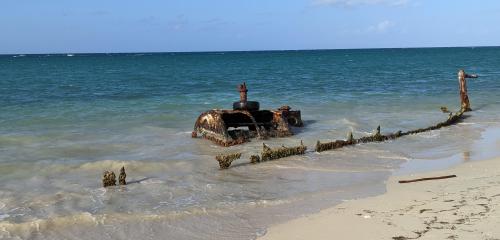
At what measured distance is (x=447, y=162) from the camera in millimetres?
10859

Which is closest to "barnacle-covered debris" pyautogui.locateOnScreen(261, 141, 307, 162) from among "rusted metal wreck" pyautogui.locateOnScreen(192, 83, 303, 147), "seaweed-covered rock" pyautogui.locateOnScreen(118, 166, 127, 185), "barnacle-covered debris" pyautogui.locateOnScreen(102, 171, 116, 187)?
"rusted metal wreck" pyautogui.locateOnScreen(192, 83, 303, 147)

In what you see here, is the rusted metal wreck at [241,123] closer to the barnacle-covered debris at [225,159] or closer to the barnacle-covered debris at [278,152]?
the barnacle-covered debris at [278,152]

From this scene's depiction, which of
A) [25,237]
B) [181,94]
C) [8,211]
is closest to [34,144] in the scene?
[8,211]

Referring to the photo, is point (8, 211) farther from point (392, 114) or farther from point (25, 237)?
point (392, 114)

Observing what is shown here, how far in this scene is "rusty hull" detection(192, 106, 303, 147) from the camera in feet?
45.4

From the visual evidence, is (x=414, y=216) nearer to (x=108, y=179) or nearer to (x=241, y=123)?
(x=108, y=179)

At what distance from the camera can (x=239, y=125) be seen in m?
14.5

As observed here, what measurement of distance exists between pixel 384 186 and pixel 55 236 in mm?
4892

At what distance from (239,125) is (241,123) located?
0.12 m

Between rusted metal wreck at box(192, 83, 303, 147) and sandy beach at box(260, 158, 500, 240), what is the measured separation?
5830mm

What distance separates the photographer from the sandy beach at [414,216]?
19.9 feet

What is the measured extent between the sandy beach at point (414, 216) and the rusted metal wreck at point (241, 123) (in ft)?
19.1

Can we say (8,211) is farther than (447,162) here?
No

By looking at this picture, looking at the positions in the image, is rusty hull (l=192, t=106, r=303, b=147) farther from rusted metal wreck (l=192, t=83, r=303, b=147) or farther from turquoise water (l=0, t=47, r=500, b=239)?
turquoise water (l=0, t=47, r=500, b=239)
